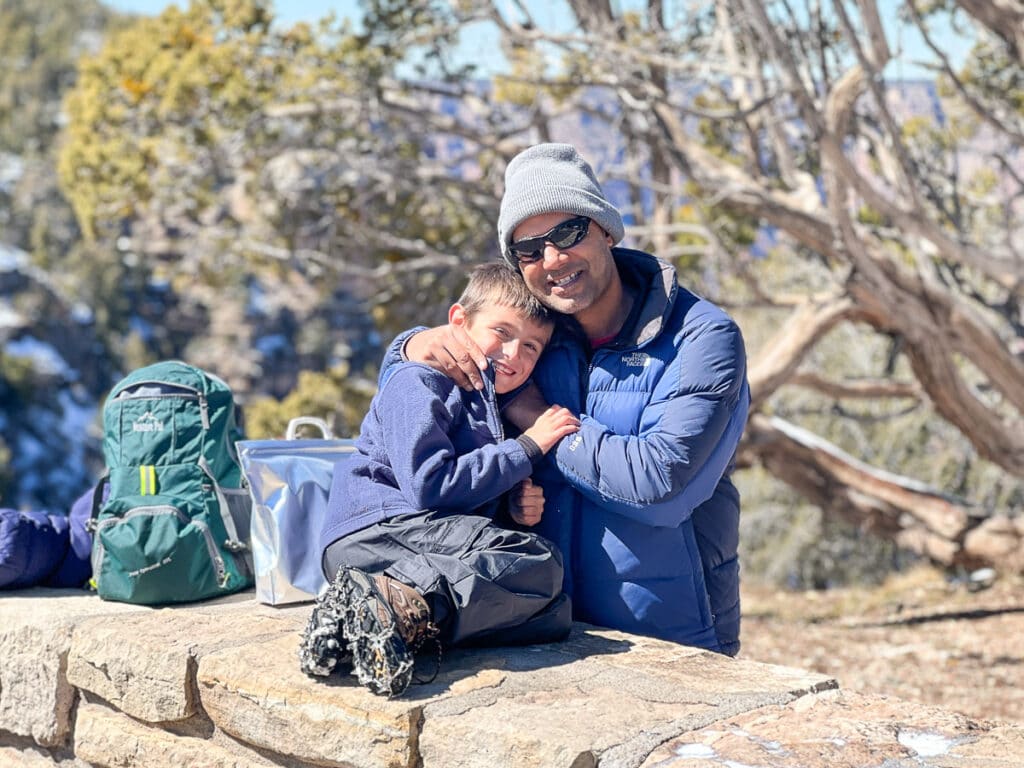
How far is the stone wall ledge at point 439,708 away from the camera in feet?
6.14

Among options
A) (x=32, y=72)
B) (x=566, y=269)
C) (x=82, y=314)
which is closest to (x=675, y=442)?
(x=566, y=269)

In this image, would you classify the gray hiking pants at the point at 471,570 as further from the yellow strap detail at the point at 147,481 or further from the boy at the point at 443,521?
the yellow strap detail at the point at 147,481

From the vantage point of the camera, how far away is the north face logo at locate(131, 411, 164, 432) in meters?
3.01

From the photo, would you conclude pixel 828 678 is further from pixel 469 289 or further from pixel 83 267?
pixel 83 267

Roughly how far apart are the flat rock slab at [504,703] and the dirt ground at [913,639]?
8.33 feet

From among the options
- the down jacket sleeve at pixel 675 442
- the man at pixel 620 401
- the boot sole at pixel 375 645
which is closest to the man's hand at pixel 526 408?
the man at pixel 620 401

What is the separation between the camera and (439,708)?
204 cm

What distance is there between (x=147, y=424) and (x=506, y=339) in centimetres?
106

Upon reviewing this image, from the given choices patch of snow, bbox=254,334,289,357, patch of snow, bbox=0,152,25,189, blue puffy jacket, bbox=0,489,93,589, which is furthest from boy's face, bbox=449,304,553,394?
patch of snow, bbox=0,152,25,189

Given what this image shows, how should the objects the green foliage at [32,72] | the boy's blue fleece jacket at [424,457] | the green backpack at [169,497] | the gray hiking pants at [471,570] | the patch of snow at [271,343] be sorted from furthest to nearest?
the green foliage at [32,72]
the patch of snow at [271,343]
the green backpack at [169,497]
the boy's blue fleece jacket at [424,457]
the gray hiking pants at [471,570]

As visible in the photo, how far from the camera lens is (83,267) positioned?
44969 millimetres

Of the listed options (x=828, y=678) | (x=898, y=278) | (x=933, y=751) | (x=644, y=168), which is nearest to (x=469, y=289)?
(x=828, y=678)

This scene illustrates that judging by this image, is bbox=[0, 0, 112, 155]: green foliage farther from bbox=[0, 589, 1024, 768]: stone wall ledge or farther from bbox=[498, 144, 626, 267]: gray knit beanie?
bbox=[498, 144, 626, 267]: gray knit beanie

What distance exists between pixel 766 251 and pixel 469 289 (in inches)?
346
